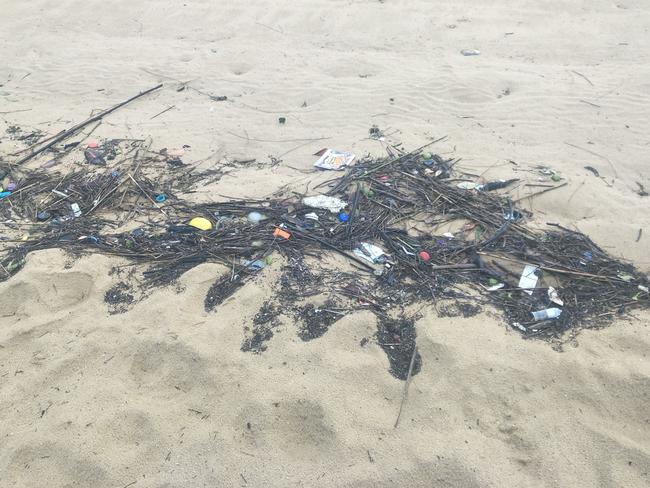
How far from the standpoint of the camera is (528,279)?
2.68 m

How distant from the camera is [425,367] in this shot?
2.23 meters

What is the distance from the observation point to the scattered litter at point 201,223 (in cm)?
304

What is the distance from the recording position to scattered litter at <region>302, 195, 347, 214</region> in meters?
3.22

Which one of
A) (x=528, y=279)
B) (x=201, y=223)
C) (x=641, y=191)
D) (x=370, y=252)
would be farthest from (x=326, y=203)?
(x=641, y=191)

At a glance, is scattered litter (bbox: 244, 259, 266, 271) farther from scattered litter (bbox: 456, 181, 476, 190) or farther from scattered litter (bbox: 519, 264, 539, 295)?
scattered litter (bbox: 456, 181, 476, 190)

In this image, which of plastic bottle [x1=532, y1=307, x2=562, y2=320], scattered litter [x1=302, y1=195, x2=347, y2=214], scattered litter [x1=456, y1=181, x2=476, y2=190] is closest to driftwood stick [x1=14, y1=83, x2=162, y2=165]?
scattered litter [x1=302, y1=195, x2=347, y2=214]

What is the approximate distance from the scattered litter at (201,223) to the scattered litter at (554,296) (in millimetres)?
2161

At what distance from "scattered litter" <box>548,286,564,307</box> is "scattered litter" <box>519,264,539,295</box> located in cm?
9

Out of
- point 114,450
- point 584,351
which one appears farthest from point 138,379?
point 584,351

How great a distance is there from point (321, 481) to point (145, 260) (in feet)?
5.60

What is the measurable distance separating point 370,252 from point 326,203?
60 cm

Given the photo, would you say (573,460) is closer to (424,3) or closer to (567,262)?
(567,262)

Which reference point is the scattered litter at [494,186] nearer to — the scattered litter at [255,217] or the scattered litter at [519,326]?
the scattered litter at [519,326]

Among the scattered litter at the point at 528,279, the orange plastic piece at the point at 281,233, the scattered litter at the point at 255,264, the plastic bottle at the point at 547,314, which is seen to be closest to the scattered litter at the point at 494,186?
the scattered litter at the point at 528,279
